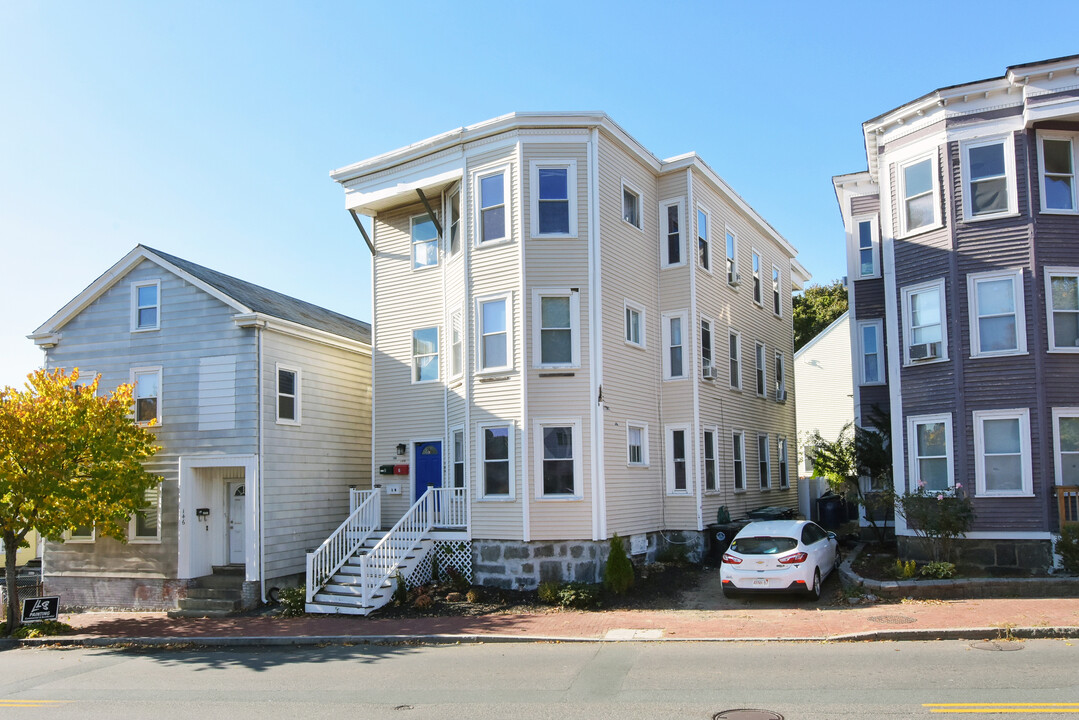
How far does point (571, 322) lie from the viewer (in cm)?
1909

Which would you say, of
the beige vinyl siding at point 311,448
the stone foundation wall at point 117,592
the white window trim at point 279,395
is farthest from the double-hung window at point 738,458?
the stone foundation wall at point 117,592

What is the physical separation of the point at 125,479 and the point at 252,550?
10.3ft

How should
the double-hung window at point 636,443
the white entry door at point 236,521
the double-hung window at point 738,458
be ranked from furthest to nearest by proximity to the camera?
the double-hung window at point 738,458, the white entry door at point 236,521, the double-hung window at point 636,443

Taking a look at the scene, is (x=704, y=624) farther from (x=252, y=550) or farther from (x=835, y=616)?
(x=252, y=550)

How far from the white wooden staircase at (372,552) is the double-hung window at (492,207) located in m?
5.91

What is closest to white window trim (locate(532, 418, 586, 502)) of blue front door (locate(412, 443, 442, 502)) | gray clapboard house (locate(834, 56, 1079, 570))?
blue front door (locate(412, 443, 442, 502))

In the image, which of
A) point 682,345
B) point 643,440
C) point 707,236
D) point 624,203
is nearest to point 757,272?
point 707,236

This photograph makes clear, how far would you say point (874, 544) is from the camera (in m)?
22.1

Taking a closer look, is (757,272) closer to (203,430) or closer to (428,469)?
(428,469)

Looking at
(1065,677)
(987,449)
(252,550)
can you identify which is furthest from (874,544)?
(252,550)

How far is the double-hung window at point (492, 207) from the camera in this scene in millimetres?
19578

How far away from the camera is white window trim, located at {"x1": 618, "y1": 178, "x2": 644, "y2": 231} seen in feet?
67.7

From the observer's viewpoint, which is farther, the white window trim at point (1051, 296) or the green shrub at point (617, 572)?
the white window trim at point (1051, 296)

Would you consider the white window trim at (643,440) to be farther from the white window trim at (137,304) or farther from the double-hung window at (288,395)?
the white window trim at (137,304)
